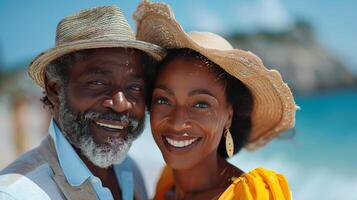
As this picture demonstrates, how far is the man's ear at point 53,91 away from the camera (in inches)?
124

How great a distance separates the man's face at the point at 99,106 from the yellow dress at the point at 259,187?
69cm

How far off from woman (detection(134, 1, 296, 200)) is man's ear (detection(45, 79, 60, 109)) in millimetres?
595

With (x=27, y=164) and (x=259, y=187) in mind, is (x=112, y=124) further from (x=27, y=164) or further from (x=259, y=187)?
(x=259, y=187)

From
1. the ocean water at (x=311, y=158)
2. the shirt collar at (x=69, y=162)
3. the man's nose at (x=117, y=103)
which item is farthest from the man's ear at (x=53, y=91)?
the ocean water at (x=311, y=158)

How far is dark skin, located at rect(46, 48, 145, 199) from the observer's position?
2984 millimetres

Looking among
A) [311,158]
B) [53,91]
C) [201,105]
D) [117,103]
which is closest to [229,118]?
[201,105]

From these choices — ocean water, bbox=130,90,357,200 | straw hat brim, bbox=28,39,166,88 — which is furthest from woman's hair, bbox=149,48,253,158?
ocean water, bbox=130,90,357,200

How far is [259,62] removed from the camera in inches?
114

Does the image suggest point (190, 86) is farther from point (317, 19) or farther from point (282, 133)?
point (317, 19)

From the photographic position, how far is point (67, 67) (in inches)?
120

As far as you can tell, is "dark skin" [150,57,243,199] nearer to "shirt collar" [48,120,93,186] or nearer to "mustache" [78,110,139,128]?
"mustache" [78,110,139,128]

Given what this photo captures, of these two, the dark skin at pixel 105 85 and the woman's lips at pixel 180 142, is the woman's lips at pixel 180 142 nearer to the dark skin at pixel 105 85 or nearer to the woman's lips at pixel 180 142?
the woman's lips at pixel 180 142

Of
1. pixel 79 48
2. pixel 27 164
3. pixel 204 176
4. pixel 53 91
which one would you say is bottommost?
pixel 204 176

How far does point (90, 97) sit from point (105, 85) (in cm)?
11
